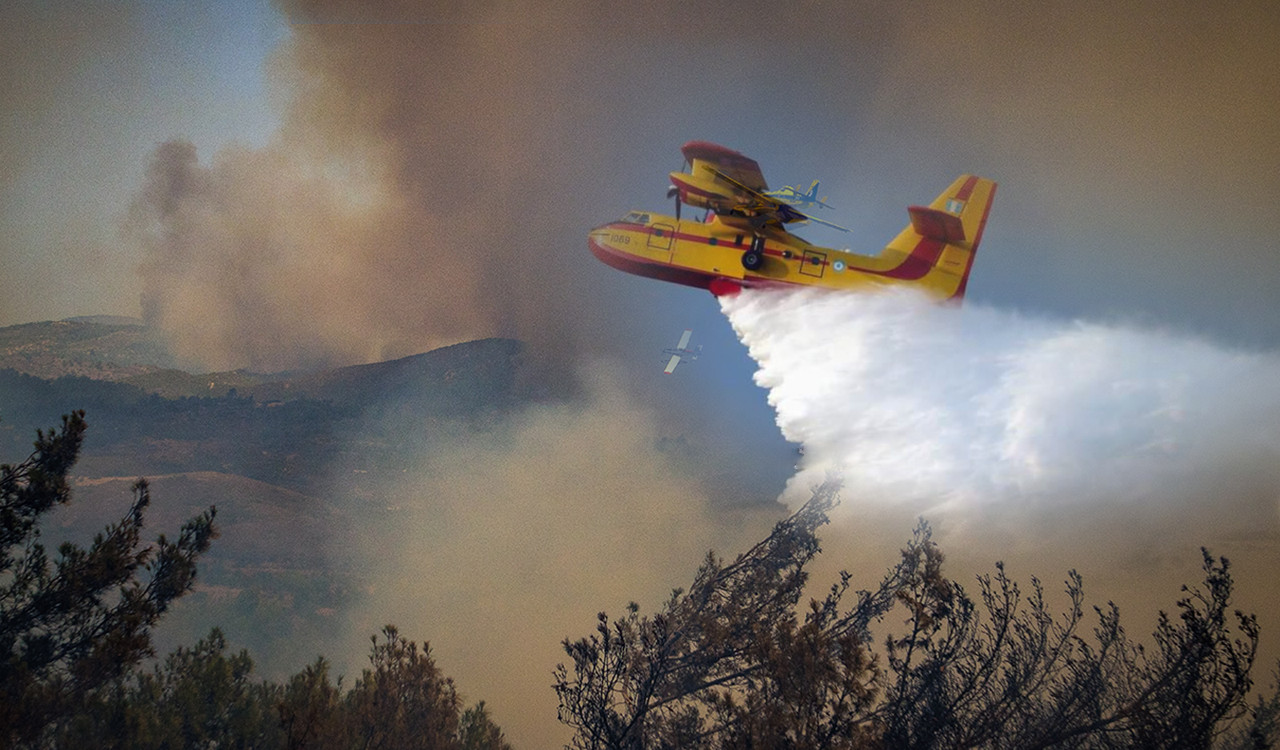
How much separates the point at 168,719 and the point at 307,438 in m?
98.5

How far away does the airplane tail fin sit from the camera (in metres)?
29.7

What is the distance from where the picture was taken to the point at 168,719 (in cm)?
2180

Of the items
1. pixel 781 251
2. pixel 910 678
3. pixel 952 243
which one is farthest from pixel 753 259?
pixel 910 678

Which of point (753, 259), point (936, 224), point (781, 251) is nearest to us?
point (936, 224)

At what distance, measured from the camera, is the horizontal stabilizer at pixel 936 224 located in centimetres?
2812

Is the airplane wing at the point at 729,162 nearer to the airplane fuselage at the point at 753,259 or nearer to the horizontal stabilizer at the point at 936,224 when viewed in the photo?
the airplane fuselage at the point at 753,259

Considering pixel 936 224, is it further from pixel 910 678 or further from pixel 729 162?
pixel 910 678

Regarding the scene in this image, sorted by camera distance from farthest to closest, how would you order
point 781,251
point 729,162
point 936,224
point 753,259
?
point 781,251 → point 753,259 → point 936,224 → point 729,162

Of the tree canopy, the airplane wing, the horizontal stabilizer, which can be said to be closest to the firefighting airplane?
the horizontal stabilizer

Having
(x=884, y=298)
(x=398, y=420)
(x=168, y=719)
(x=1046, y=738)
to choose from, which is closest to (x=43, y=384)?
(x=398, y=420)

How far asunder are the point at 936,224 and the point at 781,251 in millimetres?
5068

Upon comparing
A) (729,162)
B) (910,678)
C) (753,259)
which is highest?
(729,162)

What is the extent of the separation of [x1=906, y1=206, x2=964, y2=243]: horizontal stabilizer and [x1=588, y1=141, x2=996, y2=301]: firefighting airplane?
0.03m

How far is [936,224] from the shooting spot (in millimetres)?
28906
